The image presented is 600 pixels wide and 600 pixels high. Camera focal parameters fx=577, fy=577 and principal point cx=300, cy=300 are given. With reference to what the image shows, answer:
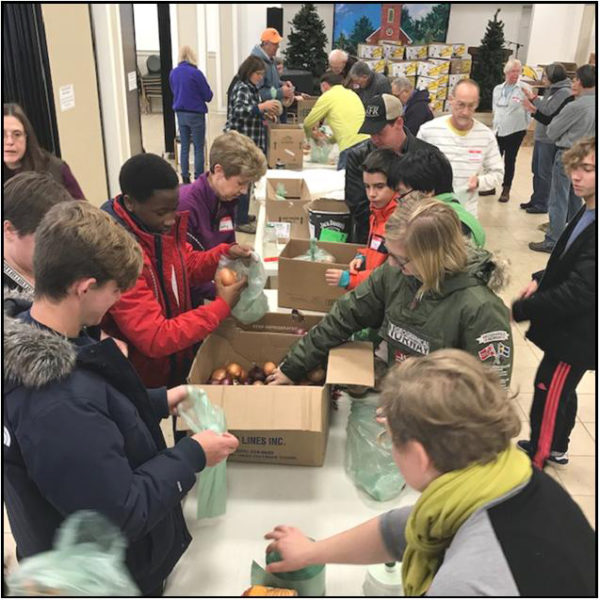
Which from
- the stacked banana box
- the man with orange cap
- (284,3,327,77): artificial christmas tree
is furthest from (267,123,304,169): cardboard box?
the stacked banana box

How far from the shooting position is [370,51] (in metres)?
11.7

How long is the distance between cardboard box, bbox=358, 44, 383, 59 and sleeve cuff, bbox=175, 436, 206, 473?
1177 cm

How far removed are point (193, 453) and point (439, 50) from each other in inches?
477

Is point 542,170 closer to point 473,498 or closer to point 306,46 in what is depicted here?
point 306,46

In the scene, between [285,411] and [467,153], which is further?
[467,153]

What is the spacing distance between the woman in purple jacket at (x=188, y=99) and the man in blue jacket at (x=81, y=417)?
20.2 ft

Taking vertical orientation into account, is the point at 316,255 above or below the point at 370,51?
below

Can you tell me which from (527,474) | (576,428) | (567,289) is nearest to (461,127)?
(567,289)

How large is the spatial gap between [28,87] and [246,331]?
9.55 feet

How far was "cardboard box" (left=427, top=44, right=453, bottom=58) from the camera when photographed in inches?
458

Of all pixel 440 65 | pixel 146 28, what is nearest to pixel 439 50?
pixel 440 65

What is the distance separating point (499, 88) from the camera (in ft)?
22.5

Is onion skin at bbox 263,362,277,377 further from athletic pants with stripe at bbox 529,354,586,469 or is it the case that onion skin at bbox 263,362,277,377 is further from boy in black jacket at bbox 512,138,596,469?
athletic pants with stripe at bbox 529,354,586,469

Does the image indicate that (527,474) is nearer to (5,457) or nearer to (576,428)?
(5,457)
